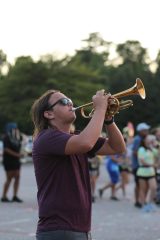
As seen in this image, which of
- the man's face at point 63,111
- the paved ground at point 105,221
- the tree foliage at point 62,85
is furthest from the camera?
the tree foliage at point 62,85

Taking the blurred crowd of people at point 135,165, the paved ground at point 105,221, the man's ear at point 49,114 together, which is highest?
the man's ear at point 49,114

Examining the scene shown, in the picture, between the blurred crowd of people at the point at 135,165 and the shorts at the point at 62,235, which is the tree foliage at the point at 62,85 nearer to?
the blurred crowd of people at the point at 135,165

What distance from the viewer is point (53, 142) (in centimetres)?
393

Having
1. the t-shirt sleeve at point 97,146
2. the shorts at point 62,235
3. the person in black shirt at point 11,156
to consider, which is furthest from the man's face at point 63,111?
the person in black shirt at point 11,156

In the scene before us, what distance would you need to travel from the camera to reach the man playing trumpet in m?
3.86

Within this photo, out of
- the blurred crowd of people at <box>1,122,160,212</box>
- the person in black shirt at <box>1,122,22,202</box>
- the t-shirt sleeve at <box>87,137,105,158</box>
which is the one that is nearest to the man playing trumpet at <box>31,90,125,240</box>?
the t-shirt sleeve at <box>87,137,105,158</box>

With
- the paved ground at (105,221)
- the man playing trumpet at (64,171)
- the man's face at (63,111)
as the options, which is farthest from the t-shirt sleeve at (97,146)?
the paved ground at (105,221)

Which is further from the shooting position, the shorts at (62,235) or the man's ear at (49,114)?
the man's ear at (49,114)

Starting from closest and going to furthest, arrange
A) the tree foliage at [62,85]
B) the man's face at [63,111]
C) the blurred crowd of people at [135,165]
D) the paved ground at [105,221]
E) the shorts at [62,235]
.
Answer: the shorts at [62,235] < the man's face at [63,111] < the paved ground at [105,221] < the blurred crowd of people at [135,165] < the tree foliage at [62,85]

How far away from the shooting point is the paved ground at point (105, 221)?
28.3 ft

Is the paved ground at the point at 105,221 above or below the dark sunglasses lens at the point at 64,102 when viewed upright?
below

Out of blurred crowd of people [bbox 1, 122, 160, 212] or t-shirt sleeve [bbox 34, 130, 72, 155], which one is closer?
t-shirt sleeve [bbox 34, 130, 72, 155]

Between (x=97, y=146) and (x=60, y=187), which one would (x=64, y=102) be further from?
(x=60, y=187)

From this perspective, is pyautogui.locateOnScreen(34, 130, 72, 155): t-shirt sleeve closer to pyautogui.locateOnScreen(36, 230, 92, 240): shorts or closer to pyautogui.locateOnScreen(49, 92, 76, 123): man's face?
pyautogui.locateOnScreen(49, 92, 76, 123): man's face
